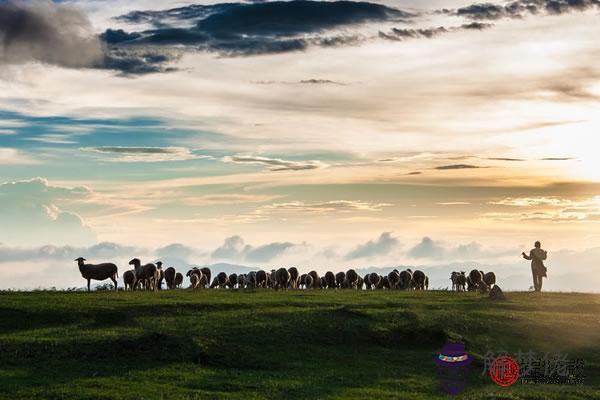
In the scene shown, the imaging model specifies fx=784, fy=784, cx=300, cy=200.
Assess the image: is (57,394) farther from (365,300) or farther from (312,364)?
(365,300)

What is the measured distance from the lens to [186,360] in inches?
1214

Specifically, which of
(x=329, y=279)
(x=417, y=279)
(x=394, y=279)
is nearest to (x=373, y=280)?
(x=329, y=279)

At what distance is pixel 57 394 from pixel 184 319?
1183 cm

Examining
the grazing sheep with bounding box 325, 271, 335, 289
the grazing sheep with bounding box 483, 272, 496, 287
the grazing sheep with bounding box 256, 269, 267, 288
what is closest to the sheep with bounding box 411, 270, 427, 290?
the grazing sheep with bounding box 483, 272, 496, 287

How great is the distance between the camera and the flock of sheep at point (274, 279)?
173 feet

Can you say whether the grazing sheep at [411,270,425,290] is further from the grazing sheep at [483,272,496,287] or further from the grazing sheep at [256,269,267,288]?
the grazing sheep at [256,269,267,288]

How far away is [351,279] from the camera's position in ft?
238

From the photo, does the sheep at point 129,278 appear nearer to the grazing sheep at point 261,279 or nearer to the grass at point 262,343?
the grass at point 262,343

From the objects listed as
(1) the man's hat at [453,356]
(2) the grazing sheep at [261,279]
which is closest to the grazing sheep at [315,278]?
(2) the grazing sheep at [261,279]

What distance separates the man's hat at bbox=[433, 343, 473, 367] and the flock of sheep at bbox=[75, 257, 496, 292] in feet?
69.0

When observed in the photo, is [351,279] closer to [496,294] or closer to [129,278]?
[496,294]

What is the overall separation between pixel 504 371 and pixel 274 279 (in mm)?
33577

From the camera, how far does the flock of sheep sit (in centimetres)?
5284

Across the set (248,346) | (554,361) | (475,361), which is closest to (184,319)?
(248,346)
